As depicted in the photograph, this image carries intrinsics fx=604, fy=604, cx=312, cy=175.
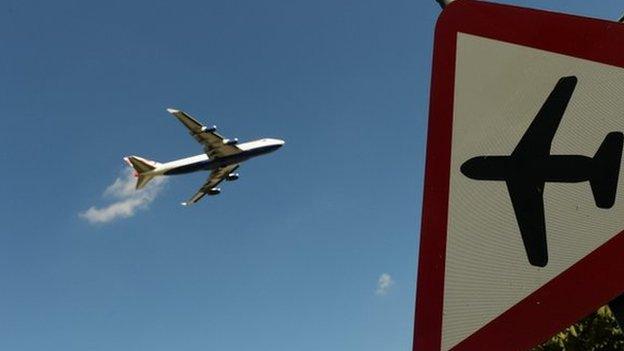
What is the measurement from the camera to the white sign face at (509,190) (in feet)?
6.26

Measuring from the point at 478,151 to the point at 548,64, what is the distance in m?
0.39

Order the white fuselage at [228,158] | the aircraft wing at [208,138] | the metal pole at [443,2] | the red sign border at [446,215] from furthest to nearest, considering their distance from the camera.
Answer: the white fuselage at [228,158] < the aircraft wing at [208,138] < the metal pole at [443,2] < the red sign border at [446,215]

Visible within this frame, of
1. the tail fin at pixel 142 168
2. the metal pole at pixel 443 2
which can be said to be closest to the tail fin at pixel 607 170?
the metal pole at pixel 443 2

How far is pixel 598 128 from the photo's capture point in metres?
1.95

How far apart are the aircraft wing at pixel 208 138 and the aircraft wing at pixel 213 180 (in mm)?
3449

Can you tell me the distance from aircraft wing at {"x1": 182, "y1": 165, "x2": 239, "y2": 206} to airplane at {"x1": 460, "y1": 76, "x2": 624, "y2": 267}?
47397 millimetres

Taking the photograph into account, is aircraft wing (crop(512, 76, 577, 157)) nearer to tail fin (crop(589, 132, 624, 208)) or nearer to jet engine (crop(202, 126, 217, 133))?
tail fin (crop(589, 132, 624, 208))

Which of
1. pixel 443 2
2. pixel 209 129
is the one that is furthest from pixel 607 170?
pixel 209 129

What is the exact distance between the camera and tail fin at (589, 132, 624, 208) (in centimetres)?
186

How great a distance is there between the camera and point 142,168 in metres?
50.0

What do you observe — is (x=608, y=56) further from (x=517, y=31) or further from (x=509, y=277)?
(x=509, y=277)

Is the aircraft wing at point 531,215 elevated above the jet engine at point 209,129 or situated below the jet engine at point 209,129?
below

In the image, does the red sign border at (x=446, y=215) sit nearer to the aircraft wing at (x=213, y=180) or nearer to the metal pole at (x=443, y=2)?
the metal pole at (x=443, y=2)

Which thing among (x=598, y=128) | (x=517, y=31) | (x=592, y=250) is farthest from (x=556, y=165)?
(x=517, y=31)
